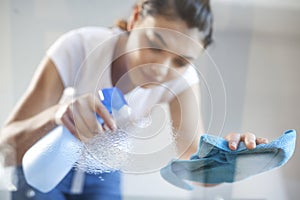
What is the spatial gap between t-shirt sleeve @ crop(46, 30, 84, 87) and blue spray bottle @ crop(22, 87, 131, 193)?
79 mm

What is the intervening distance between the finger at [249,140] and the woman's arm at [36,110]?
0.40 metres

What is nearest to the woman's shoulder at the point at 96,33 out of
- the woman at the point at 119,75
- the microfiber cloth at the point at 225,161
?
the woman at the point at 119,75

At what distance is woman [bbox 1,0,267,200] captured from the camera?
674 millimetres

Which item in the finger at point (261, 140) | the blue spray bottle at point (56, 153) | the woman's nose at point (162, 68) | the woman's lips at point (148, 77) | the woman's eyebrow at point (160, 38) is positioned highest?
the woman's eyebrow at point (160, 38)

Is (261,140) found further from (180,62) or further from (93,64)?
(93,64)

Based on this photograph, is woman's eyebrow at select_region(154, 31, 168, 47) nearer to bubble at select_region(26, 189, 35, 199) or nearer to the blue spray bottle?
the blue spray bottle

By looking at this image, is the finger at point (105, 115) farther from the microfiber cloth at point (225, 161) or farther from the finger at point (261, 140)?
the finger at point (261, 140)

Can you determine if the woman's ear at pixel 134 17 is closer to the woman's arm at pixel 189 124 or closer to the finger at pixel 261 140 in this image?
the woman's arm at pixel 189 124

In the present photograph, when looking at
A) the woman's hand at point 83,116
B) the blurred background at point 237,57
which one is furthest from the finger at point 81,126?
the blurred background at point 237,57

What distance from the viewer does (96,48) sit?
70cm

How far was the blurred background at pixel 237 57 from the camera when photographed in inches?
27.4

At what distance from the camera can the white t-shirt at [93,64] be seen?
0.69m

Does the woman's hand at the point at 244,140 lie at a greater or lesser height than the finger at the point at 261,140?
greater

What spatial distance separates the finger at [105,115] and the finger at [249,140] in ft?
0.87
